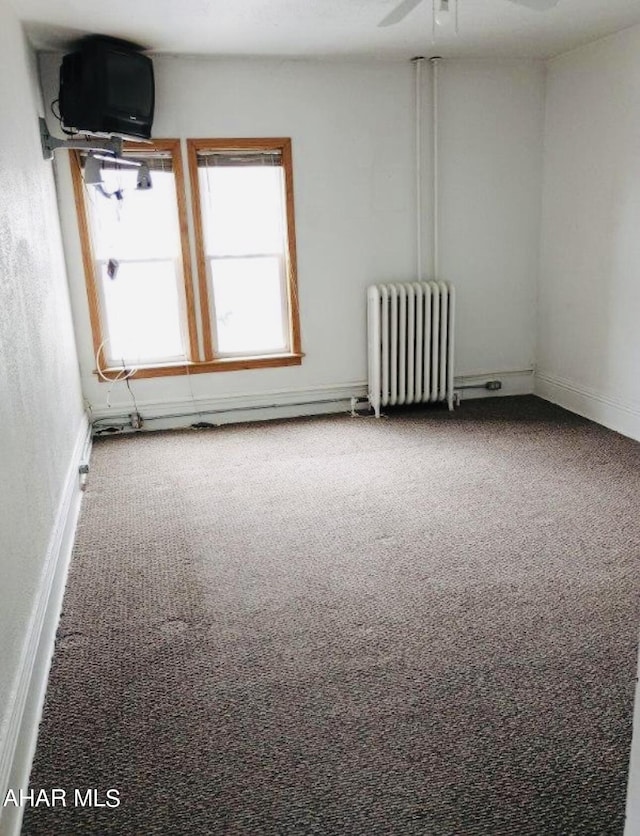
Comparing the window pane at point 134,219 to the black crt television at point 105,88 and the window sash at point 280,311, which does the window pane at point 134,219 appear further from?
the black crt television at point 105,88

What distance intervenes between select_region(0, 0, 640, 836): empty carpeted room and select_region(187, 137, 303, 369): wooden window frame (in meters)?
0.02

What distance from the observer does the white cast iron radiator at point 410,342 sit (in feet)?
16.3

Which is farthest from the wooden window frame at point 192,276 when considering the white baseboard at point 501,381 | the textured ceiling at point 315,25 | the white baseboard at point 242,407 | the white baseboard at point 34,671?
the white baseboard at point 34,671

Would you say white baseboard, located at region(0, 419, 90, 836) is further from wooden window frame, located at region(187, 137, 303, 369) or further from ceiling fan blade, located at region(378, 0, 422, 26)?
ceiling fan blade, located at region(378, 0, 422, 26)

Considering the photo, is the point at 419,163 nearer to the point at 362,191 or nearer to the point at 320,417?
the point at 362,191

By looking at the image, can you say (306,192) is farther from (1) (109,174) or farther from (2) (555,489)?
(2) (555,489)

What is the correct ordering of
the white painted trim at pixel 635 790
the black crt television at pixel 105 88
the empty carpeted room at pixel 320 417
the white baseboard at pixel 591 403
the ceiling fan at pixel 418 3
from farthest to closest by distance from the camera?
the white baseboard at pixel 591 403 < the black crt television at pixel 105 88 < the ceiling fan at pixel 418 3 < the empty carpeted room at pixel 320 417 < the white painted trim at pixel 635 790

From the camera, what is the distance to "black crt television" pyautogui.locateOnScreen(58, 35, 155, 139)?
385 centimetres

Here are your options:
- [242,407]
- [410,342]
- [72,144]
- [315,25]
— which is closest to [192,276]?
[242,407]

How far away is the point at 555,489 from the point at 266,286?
253cm

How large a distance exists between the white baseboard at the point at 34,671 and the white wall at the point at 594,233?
349cm

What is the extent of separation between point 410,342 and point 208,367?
1.49m

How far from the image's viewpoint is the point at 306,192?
486cm

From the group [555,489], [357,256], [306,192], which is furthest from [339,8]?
[555,489]
